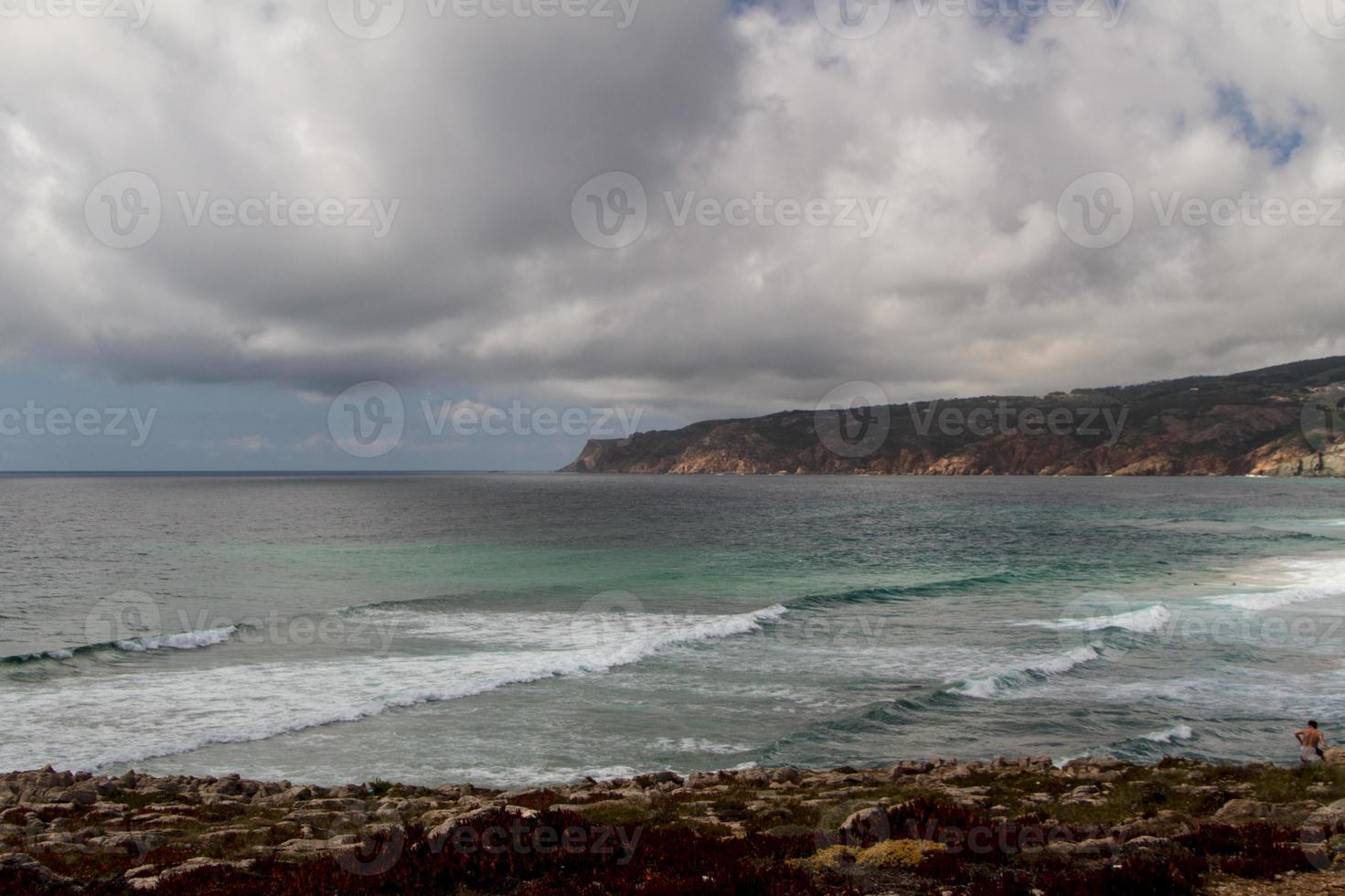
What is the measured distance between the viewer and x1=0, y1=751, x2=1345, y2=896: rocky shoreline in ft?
29.3

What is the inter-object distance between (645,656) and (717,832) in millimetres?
18553

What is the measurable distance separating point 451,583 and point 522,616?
13.3 meters

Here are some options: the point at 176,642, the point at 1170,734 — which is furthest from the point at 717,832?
the point at 176,642

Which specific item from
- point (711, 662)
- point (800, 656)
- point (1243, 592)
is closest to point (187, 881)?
point (711, 662)

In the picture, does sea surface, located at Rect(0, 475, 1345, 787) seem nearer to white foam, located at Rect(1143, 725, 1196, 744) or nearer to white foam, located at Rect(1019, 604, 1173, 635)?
white foam, located at Rect(1143, 725, 1196, 744)

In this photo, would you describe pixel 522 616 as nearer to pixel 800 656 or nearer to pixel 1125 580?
pixel 800 656

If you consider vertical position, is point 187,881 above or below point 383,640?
above

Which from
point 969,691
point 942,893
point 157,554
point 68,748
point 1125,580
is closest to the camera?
point 942,893

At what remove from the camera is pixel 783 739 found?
818 inches

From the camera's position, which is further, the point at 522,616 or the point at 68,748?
the point at 522,616

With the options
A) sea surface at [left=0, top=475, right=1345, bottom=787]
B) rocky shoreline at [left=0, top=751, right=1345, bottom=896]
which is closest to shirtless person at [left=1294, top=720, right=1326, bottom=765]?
rocky shoreline at [left=0, top=751, right=1345, bottom=896]

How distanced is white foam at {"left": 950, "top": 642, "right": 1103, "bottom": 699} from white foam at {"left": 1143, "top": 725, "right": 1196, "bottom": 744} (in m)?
4.82

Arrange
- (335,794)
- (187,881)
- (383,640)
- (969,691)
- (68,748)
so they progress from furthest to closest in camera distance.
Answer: (383,640) → (969,691) → (68,748) → (335,794) → (187,881)

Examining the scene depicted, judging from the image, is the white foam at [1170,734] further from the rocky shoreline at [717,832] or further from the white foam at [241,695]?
the white foam at [241,695]
